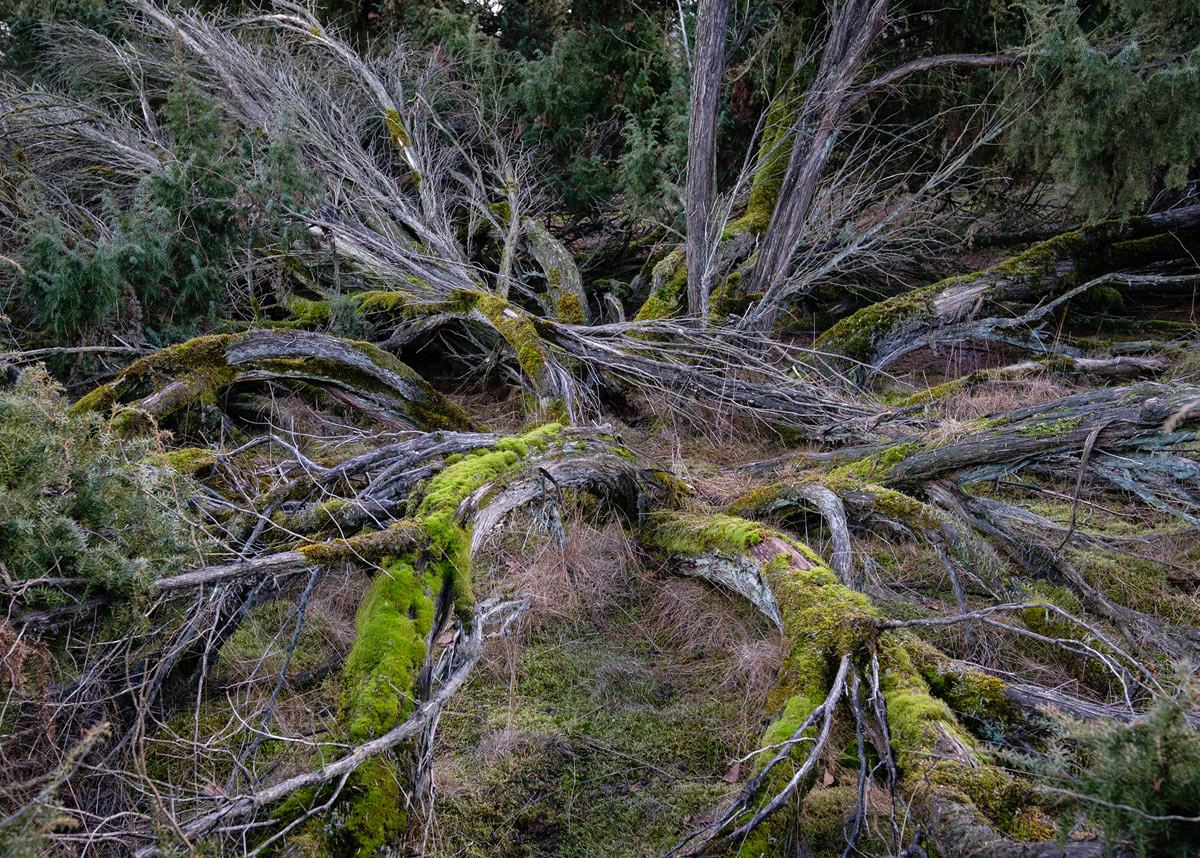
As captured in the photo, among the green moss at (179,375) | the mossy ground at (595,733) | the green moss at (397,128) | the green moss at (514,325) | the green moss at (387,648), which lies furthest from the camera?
the green moss at (397,128)

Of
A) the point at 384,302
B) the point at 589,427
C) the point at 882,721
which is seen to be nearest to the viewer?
the point at 882,721

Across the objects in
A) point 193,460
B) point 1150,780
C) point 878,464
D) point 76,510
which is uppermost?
point 76,510

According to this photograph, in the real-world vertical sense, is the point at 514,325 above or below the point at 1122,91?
below

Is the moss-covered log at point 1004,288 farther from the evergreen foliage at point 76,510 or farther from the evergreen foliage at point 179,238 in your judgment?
the evergreen foliage at point 76,510

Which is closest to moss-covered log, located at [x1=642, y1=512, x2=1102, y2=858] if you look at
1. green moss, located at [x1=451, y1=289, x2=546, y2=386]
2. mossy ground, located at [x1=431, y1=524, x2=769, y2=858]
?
mossy ground, located at [x1=431, y1=524, x2=769, y2=858]

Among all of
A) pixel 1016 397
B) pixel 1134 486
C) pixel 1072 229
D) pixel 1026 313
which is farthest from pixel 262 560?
pixel 1072 229

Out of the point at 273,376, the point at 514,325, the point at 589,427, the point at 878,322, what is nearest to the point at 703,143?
the point at 878,322

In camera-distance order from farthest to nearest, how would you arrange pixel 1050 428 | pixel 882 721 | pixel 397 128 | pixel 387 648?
pixel 397 128 → pixel 1050 428 → pixel 387 648 → pixel 882 721

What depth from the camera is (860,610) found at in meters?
2.61

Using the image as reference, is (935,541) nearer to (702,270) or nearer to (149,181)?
(702,270)

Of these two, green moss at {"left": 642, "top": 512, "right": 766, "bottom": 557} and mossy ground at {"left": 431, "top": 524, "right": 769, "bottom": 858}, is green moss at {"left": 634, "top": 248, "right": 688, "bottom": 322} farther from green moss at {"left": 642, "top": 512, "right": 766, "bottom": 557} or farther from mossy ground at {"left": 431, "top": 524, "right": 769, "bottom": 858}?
mossy ground at {"left": 431, "top": 524, "right": 769, "bottom": 858}

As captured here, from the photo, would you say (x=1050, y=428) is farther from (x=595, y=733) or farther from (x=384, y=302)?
(x=384, y=302)

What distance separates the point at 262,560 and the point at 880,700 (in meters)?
2.04

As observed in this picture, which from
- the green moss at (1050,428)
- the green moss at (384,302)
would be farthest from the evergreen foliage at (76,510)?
the green moss at (384,302)
